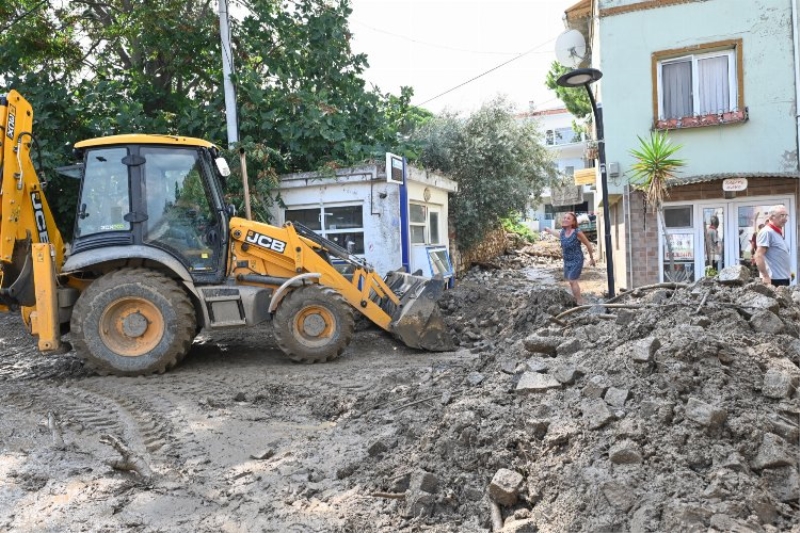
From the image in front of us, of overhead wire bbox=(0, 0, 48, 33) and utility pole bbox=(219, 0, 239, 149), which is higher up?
overhead wire bbox=(0, 0, 48, 33)

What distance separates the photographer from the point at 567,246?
928cm

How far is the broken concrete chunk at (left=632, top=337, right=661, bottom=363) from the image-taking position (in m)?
4.04

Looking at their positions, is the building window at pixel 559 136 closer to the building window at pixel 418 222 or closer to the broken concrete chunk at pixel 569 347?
the building window at pixel 418 222

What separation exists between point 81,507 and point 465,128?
51.7ft

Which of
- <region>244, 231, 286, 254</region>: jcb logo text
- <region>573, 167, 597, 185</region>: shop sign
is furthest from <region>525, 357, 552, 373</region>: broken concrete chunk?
<region>573, 167, 597, 185</region>: shop sign

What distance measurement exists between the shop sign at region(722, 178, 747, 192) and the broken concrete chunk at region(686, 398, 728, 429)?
8303 mm

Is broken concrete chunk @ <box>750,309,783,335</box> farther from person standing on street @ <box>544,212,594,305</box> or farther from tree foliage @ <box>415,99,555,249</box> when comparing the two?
tree foliage @ <box>415,99,555,249</box>

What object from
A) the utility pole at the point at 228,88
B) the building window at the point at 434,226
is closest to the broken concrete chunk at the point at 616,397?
the utility pole at the point at 228,88

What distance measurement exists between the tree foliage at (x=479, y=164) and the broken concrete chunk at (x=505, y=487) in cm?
1412

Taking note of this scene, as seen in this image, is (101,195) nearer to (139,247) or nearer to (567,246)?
(139,247)

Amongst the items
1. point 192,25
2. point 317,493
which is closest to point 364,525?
point 317,493

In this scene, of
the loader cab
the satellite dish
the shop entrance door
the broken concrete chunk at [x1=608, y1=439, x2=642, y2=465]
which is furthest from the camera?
the shop entrance door

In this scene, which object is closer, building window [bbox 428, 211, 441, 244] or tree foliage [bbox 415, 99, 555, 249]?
building window [bbox 428, 211, 441, 244]

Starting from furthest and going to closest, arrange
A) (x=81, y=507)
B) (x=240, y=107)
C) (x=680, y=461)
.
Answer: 1. (x=240, y=107)
2. (x=81, y=507)
3. (x=680, y=461)
